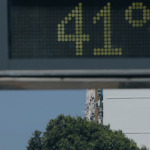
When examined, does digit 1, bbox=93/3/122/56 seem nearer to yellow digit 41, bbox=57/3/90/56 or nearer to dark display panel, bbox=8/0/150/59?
dark display panel, bbox=8/0/150/59

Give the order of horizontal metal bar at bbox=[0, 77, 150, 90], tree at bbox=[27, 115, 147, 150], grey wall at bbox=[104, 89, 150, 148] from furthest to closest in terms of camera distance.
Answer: grey wall at bbox=[104, 89, 150, 148]
tree at bbox=[27, 115, 147, 150]
horizontal metal bar at bbox=[0, 77, 150, 90]

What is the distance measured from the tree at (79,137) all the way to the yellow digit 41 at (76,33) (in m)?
52.4

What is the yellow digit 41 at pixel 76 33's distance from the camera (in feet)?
19.3

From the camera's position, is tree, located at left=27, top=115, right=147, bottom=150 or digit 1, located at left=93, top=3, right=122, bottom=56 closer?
digit 1, located at left=93, top=3, right=122, bottom=56

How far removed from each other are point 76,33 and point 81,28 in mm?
59

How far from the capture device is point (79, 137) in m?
59.2

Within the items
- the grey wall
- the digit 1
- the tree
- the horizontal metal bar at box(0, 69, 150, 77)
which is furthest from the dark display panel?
the grey wall

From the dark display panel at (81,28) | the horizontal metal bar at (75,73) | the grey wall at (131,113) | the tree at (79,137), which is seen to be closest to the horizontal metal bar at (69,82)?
the horizontal metal bar at (75,73)

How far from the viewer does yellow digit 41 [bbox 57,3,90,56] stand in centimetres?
589

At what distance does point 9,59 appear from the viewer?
5.80m

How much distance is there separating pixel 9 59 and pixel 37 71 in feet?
0.97

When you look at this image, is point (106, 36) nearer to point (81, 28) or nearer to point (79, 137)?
point (81, 28)

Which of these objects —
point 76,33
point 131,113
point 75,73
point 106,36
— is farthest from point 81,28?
point 131,113

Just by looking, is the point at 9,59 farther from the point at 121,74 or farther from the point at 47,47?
the point at 121,74
